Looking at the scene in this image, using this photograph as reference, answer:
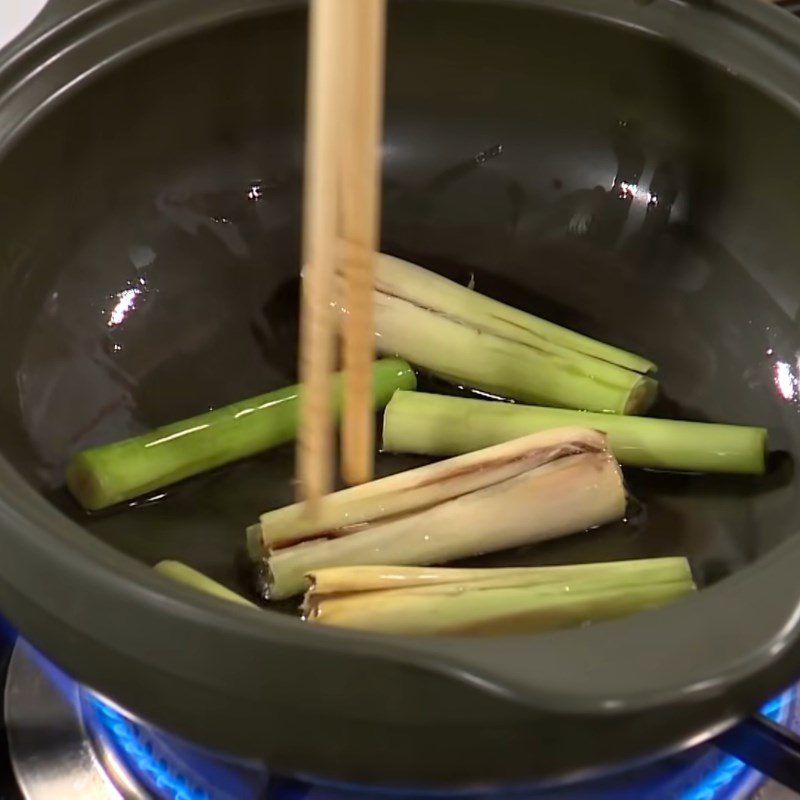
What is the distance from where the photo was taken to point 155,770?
628mm

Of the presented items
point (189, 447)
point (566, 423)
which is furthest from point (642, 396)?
point (189, 447)

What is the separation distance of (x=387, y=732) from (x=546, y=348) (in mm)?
373

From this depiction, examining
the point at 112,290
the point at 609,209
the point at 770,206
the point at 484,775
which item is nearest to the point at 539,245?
the point at 609,209

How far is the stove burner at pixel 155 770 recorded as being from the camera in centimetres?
60

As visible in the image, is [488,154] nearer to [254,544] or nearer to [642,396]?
[642,396]

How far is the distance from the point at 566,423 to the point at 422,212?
0.21 meters

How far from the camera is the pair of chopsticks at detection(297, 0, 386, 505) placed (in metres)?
0.47

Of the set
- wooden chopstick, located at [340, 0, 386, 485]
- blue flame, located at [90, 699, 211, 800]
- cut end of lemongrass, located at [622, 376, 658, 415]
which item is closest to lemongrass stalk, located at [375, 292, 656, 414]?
cut end of lemongrass, located at [622, 376, 658, 415]

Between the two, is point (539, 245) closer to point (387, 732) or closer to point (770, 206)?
point (770, 206)

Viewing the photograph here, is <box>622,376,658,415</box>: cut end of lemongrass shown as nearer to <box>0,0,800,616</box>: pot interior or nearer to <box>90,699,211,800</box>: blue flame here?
<box>0,0,800,616</box>: pot interior

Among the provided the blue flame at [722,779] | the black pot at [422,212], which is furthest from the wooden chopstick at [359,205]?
the blue flame at [722,779]

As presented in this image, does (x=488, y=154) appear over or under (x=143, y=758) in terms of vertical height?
over

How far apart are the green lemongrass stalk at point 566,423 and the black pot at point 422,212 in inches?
0.7

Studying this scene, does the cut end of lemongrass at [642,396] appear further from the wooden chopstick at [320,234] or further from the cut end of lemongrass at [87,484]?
the cut end of lemongrass at [87,484]
